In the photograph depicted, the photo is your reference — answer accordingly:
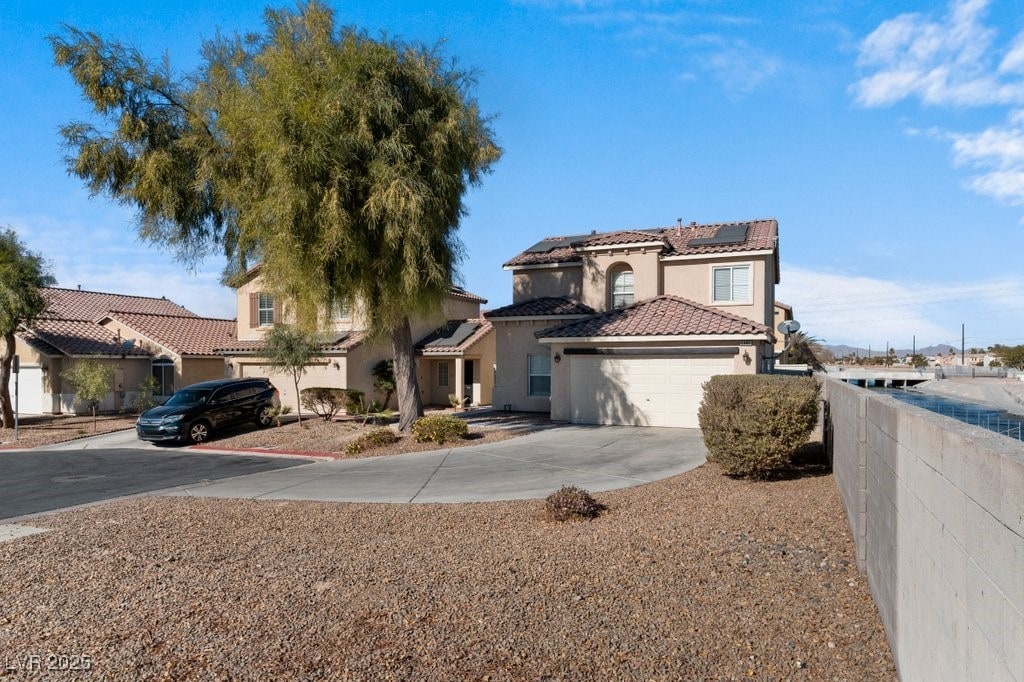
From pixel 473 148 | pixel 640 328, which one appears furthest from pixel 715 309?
pixel 473 148

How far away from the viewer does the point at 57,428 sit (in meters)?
25.4

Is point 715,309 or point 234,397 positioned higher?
point 715,309

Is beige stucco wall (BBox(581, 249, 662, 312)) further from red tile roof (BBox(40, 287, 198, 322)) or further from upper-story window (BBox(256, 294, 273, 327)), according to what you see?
red tile roof (BBox(40, 287, 198, 322))

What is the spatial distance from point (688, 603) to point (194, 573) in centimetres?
478

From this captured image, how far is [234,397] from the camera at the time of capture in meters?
22.0

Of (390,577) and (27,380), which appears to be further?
(27,380)

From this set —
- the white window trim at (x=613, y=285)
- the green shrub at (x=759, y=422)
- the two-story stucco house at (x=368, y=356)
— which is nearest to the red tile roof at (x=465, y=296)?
the two-story stucco house at (x=368, y=356)

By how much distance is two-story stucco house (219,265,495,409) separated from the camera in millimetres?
27500

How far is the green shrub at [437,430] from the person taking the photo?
17562 mm

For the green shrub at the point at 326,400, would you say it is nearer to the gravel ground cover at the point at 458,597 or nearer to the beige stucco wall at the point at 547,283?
the beige stucco wall at the point at 547,283

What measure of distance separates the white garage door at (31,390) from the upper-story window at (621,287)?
2504cm

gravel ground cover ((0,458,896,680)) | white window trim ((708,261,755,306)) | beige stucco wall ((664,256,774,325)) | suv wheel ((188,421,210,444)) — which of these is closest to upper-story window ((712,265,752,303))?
white window trim ((708,261,755,306))

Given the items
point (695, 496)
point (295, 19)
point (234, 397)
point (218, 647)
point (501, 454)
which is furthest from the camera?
point (234, 397)

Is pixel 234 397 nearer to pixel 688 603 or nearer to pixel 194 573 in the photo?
pixel 194 573
